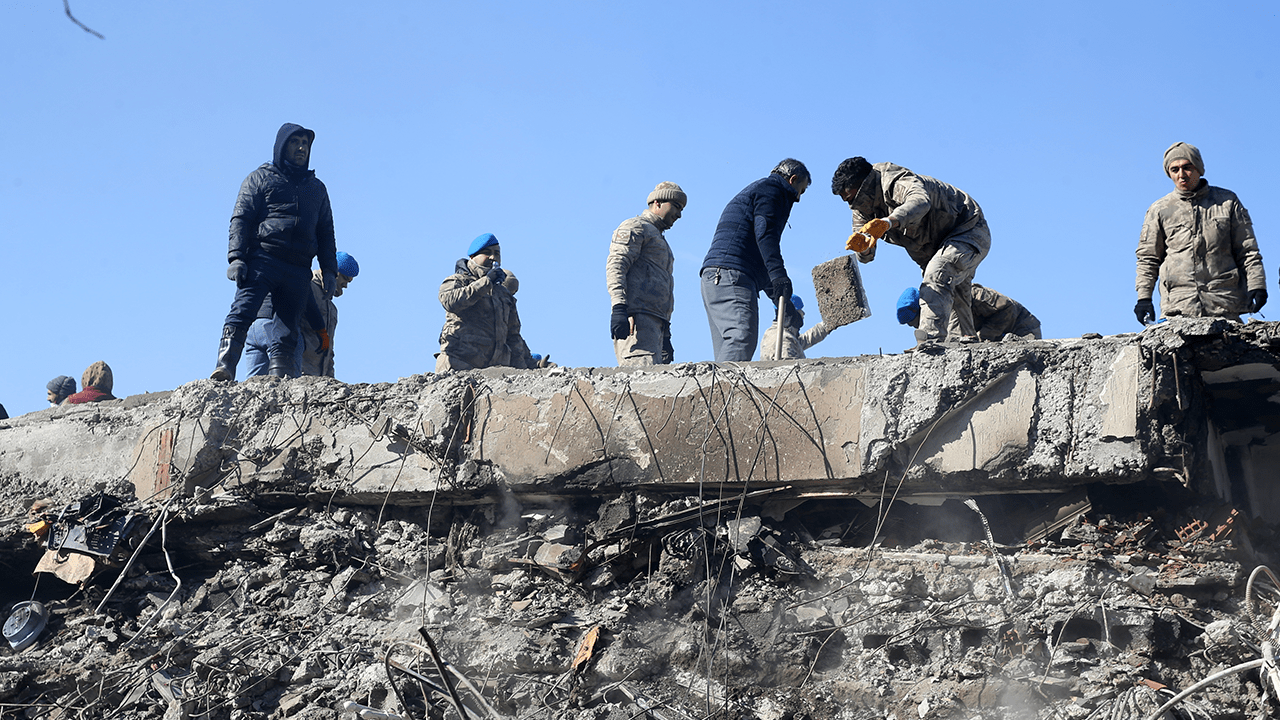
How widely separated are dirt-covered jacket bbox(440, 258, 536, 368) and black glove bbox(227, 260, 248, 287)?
1159 mm

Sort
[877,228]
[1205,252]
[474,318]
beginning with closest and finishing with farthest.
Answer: [877,228]
[1205,252]
[474,318]

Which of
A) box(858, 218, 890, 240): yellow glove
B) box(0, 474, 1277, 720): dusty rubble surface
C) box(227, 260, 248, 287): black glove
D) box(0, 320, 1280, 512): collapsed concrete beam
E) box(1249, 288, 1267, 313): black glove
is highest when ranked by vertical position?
box(227, 260, 248, 287): black glove

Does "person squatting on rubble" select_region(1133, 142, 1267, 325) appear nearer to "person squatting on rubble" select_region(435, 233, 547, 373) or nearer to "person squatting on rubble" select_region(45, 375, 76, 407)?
"person squatting on rubble" select_region(435, 233, 547, 373)

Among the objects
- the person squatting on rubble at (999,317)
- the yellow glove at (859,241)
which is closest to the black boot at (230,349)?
the yellow glove at (859,241)

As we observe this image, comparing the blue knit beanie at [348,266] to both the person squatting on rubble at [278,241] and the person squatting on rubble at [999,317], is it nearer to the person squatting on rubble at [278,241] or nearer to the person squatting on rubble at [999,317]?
the person squatting on rubble at [278,241]

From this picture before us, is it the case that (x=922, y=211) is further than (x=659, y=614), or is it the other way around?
(x=922, y=211)

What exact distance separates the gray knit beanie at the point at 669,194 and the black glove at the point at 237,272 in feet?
6.85

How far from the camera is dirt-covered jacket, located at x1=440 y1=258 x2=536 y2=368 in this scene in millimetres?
6227

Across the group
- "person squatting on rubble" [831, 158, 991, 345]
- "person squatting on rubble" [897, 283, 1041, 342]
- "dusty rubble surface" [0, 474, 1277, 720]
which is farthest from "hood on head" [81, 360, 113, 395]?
"person squatting on rubble" [897, 283, 1041, 342]

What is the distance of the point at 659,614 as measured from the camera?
4.09 meters

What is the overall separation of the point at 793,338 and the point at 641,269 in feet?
2.88

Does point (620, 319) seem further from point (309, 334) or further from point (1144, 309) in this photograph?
point (1144, 309)

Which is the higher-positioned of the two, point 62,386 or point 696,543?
point 62,386

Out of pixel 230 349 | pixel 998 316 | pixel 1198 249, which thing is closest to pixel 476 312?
pixel 230 349
